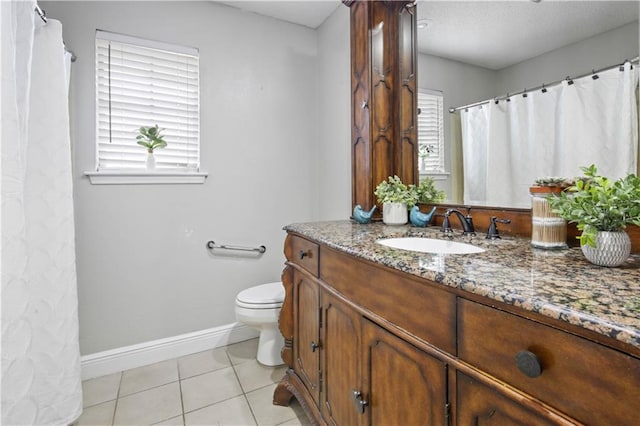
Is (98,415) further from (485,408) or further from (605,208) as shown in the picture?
(605,208)

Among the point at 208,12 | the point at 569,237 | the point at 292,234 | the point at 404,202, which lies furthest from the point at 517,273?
the point at 208,12

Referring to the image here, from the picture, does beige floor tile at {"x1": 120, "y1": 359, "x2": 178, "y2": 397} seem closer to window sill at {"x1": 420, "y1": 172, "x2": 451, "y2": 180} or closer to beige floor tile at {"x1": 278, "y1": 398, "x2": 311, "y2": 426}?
beige floor tile at {"x1": 278, "y1": 398, "x2": 311, "y2": 426}

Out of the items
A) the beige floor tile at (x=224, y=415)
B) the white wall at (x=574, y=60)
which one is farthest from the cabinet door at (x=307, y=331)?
the white wall at (x=574, y=60)

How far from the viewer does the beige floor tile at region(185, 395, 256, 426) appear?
1.59 m

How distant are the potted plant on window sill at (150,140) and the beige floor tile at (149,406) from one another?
4.42 feet

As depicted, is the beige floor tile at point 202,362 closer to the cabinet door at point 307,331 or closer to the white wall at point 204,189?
the white wall at point 204,189

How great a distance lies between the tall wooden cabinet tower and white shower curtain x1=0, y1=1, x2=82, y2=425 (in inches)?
60.0

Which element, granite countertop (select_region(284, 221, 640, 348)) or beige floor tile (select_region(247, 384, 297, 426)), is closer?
granite countertop (select_region(284, 221, 640, 348))

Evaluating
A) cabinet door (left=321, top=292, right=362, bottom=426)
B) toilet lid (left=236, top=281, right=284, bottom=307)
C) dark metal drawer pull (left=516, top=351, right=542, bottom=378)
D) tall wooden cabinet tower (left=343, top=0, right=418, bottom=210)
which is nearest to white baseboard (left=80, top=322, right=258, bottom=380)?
toilet lid (left=236, top=281, right=284, bottom=307)

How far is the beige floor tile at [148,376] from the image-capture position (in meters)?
1.89

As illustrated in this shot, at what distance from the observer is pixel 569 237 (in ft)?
Result: 3.44

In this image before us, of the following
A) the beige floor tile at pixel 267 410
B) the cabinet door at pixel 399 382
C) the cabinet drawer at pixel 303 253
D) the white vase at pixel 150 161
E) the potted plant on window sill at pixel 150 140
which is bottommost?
the beige floor tile at pixel 267 410

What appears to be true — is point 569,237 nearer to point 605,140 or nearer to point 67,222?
point 605,140

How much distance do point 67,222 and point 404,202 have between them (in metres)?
1.64
